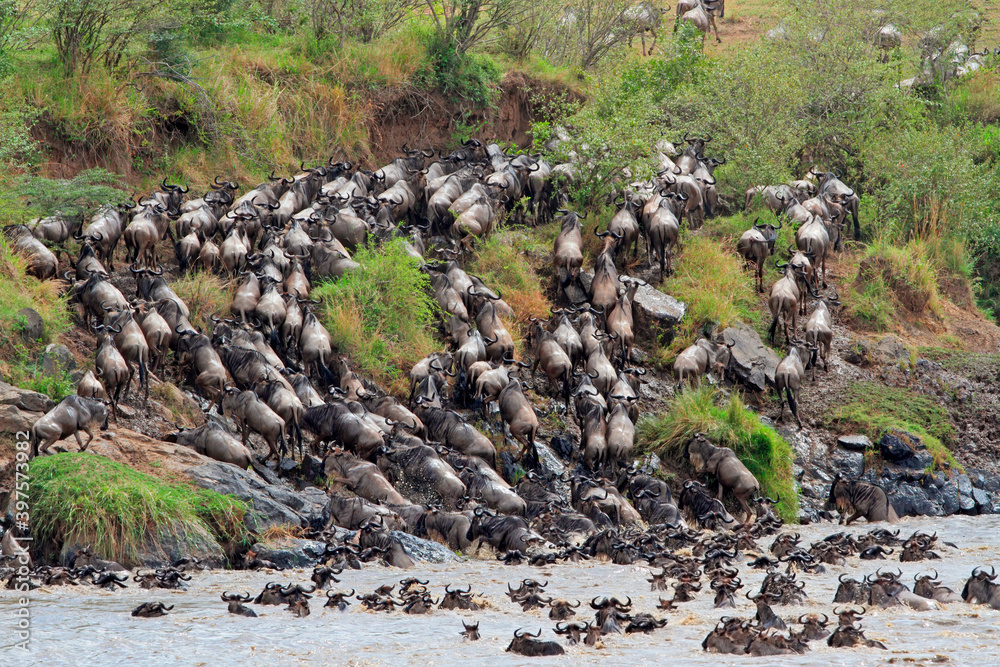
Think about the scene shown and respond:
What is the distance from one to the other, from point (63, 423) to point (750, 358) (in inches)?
404

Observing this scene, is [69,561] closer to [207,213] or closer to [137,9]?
[207,213]

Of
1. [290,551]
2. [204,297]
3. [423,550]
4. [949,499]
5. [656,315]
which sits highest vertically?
[204,297]

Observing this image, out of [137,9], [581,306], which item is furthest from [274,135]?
[581,306]

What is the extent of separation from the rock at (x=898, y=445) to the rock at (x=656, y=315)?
11.4 feet

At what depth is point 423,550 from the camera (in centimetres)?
1130

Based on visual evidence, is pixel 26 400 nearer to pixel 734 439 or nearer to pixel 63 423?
pixel 63 423

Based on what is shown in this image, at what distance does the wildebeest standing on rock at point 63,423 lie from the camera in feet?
37.1

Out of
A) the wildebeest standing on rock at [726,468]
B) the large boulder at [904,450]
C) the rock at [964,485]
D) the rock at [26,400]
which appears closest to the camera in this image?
the rock at [26,400]

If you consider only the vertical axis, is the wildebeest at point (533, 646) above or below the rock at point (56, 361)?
below

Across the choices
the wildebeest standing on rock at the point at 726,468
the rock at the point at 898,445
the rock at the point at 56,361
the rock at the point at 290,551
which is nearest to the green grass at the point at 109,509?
the rock at the point at 290,551

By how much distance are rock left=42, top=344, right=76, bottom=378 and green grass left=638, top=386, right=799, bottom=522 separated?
737cm

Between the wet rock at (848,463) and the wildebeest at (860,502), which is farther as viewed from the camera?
the wet rock at (848,463)

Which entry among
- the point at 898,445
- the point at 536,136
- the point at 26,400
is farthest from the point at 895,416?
the point at 26,400

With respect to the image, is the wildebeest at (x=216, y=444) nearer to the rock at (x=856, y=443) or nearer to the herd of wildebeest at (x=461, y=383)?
the herd of wildebeest at (x=461, y=383)
